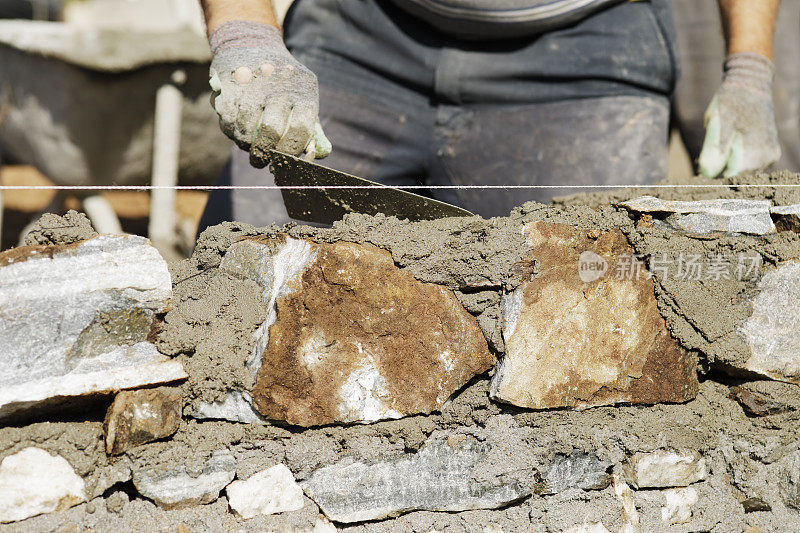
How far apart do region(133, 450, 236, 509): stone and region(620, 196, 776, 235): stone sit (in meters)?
0.99

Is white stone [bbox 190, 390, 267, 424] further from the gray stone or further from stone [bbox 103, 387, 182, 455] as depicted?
the gray stone

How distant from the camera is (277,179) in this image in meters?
1.40

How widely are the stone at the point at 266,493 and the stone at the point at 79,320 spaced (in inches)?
9.4

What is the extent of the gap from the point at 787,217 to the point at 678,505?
0.68 m

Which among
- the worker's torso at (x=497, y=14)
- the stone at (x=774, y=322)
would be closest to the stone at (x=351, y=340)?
the stone at (x=774, y=322)

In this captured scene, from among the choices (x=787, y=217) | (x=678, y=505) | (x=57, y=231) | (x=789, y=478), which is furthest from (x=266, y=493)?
(x=787, y=217)

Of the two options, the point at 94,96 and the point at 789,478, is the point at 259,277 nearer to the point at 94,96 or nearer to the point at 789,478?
the point at 789,478

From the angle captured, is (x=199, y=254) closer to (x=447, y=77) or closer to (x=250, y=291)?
(x=250, y=291)

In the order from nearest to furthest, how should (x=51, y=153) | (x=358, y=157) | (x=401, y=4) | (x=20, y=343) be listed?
(x=20, y=343), (x=401, y=4), (x=358, y=157), (x=51, y=153)

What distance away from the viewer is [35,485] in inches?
41.2

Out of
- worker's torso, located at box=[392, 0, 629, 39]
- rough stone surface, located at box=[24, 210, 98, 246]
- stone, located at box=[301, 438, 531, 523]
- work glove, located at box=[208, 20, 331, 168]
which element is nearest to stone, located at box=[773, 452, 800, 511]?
stone, located at box=[301, 438, 531, 523]

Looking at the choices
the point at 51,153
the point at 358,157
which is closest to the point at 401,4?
the point at 358,157

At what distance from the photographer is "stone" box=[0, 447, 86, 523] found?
103cm

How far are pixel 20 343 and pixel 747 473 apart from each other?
58.3 inches
